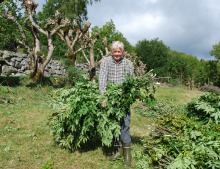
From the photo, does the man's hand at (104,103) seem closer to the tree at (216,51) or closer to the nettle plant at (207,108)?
the nettle plant at (207,108)

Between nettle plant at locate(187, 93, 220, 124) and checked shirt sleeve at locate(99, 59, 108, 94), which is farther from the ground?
checked shirt sleeve at locate(99, 59, 108, 94)

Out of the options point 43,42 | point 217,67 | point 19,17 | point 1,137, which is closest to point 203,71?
point 217,67

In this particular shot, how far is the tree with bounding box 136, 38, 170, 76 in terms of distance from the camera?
47531mm

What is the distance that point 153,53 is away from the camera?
47.8 meters

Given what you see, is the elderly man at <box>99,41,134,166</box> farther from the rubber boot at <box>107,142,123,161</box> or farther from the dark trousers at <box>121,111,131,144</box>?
the rubber boot at <box>107,142,123,161</box>

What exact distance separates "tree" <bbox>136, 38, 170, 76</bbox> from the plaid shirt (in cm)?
4063

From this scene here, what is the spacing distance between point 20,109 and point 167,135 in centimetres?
626

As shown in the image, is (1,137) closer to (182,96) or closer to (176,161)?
(176,161)

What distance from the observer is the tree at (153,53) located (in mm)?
47531

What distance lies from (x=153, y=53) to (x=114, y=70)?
42669mm

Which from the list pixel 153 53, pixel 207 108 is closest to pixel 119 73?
pixel 207 108

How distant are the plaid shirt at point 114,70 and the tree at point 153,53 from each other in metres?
40.6

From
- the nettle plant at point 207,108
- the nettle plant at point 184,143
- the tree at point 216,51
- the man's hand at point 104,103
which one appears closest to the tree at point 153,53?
the tree at point 216,51

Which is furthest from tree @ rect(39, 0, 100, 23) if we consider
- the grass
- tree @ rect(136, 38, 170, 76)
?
the grass
